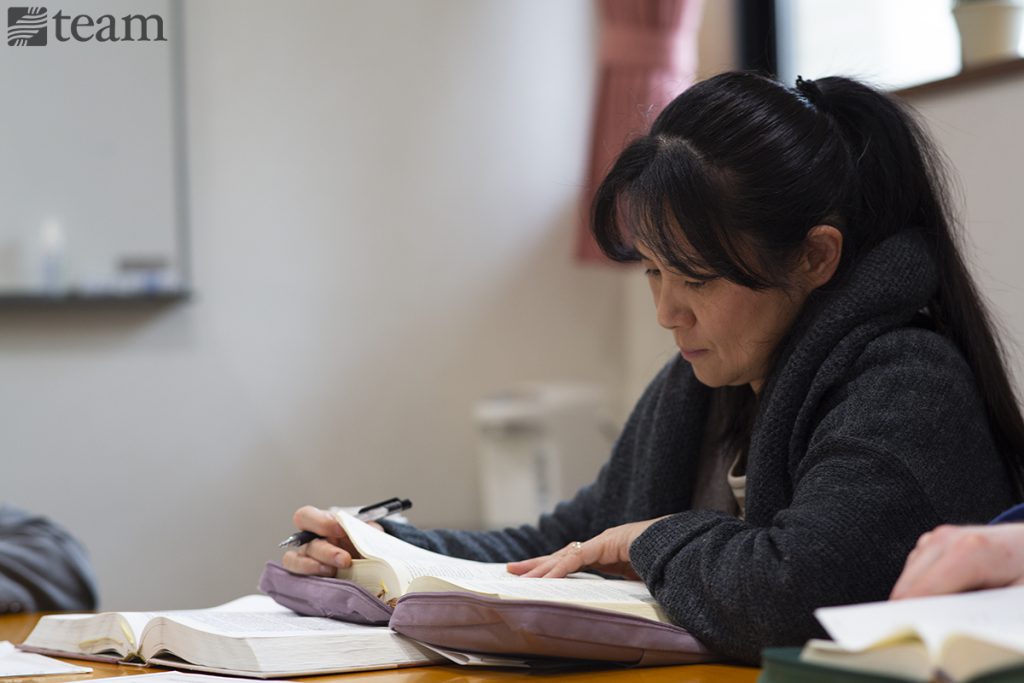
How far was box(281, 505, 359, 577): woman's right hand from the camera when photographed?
125cm

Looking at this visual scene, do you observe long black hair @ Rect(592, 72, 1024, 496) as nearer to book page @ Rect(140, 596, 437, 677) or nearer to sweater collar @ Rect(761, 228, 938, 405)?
sweater collar @ Rect(761, 228, 938, 405)

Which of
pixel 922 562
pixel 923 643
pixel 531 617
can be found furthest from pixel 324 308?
pixel 923 643

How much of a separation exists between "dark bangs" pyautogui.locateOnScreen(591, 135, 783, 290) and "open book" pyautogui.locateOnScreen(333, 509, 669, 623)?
12.3 inches

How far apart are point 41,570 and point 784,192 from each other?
115 centimetres

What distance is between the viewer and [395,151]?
3170mm

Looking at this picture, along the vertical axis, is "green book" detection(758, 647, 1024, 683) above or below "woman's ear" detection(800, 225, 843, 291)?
below

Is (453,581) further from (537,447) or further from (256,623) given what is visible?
(537,447)

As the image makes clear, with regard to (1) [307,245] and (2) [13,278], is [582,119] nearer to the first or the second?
Answer: (1) [307,245]

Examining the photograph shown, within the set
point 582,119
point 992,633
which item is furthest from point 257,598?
point 582,119

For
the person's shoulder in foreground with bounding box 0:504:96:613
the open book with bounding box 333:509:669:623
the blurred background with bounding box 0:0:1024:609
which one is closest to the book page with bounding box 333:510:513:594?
the open book with bounding box 333:509:669:623

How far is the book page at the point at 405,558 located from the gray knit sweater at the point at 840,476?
0.19 m

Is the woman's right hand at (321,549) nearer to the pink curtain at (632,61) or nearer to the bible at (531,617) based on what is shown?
the bible at (531,617)

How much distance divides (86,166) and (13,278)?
312mm

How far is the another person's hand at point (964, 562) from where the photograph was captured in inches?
29.1
